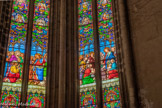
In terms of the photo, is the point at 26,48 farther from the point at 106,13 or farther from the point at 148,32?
the point at 148,32

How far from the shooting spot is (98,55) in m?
11.5

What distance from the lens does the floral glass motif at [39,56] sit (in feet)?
36.4

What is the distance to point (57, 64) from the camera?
11484 mm

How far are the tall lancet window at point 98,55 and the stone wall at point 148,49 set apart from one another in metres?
1.38

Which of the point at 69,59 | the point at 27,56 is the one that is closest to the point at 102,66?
the point at 69,59

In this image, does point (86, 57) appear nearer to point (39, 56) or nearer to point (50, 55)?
point (50, 55)

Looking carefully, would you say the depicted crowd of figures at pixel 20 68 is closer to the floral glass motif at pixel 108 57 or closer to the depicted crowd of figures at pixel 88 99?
the depicted crowd of figures at pixel 88 99

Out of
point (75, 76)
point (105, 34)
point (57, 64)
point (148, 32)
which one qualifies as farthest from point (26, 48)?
point (148, 32)

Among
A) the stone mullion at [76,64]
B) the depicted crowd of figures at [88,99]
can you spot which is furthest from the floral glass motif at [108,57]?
the stone mullion at [76,64]

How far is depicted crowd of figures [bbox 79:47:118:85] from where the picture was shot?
11102 mm

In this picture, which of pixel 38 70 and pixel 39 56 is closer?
pixel 38 70

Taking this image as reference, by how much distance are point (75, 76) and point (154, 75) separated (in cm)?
318

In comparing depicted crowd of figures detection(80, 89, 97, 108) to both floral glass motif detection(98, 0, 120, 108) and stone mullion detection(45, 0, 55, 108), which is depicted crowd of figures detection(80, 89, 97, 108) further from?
stone mullion detection(45, 0, 55, 108)

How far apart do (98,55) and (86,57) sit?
1.42 feet
